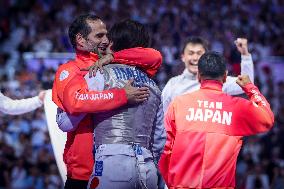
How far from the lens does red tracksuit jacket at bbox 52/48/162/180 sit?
3857mm

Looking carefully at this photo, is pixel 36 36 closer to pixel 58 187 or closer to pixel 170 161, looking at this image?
pixel 58 187

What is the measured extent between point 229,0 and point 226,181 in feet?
38.1

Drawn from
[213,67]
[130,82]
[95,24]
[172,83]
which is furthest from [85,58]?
[172,83]

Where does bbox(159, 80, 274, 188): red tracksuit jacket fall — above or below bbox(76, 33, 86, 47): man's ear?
below

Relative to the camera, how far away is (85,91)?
388 centimetres

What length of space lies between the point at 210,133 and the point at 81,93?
1.06 m

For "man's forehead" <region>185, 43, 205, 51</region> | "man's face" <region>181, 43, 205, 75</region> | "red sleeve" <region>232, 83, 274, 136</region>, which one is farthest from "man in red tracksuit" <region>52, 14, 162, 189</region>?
"man's forehead" <region>185, 43, 205, 51</region>

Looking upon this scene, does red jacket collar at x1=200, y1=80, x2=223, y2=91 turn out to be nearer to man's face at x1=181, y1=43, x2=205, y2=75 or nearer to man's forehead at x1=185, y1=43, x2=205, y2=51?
man's face at x1=181, y1=43, x2=205, y2=75

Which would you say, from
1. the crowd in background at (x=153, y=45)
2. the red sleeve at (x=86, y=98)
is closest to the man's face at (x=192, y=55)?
the red sleeve at (x=86, y=98)

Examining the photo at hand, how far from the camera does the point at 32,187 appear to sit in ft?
34.3

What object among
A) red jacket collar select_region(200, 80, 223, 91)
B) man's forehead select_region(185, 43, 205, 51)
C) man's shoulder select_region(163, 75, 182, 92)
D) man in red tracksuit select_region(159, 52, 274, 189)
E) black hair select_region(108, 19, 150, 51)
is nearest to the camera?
black hair select_region(108, 19, 150, 51)

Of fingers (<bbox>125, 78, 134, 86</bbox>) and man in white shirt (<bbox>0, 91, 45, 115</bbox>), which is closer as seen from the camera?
fingers (<bbox>125, 78, 134, 86</bbox>)

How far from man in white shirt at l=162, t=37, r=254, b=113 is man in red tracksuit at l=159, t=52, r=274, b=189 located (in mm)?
987

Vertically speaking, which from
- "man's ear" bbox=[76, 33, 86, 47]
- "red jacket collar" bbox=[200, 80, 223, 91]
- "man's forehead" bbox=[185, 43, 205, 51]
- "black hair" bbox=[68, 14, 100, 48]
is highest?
"black hair" bbox=[68, 14, 100, 48]
